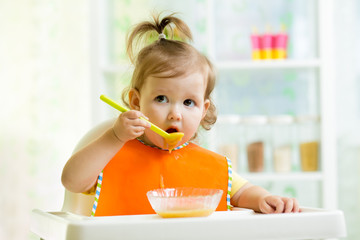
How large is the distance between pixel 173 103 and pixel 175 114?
0.03m

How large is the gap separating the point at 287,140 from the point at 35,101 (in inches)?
62.6

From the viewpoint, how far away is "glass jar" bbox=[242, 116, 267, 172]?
3193mm

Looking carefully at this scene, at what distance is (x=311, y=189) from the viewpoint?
3.28m

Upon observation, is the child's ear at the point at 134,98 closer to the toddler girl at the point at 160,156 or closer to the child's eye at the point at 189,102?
the toddler girl at the point at 160,156

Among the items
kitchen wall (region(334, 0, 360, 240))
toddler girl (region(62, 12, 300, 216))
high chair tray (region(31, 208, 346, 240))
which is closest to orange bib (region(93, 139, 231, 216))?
toddler girl (region(62, 12, 300, 216))

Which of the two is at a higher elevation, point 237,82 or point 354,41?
point 354,41

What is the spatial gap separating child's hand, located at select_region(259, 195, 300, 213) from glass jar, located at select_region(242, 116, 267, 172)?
2.10 meters

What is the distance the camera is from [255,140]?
10.8 feet

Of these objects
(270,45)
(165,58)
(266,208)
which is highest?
(270,45)

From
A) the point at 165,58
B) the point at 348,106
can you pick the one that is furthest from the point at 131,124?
the point at 348,106

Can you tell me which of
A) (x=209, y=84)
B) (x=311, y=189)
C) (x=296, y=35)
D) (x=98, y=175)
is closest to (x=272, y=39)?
(x=296, y=35)

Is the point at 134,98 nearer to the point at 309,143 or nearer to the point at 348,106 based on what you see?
the point at 309,143

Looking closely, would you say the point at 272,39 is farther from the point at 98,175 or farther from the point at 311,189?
the point at 98,175

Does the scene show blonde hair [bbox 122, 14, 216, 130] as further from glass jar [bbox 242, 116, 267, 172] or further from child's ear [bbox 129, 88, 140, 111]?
glass jar [bbox 242, 116, 267, 172]
